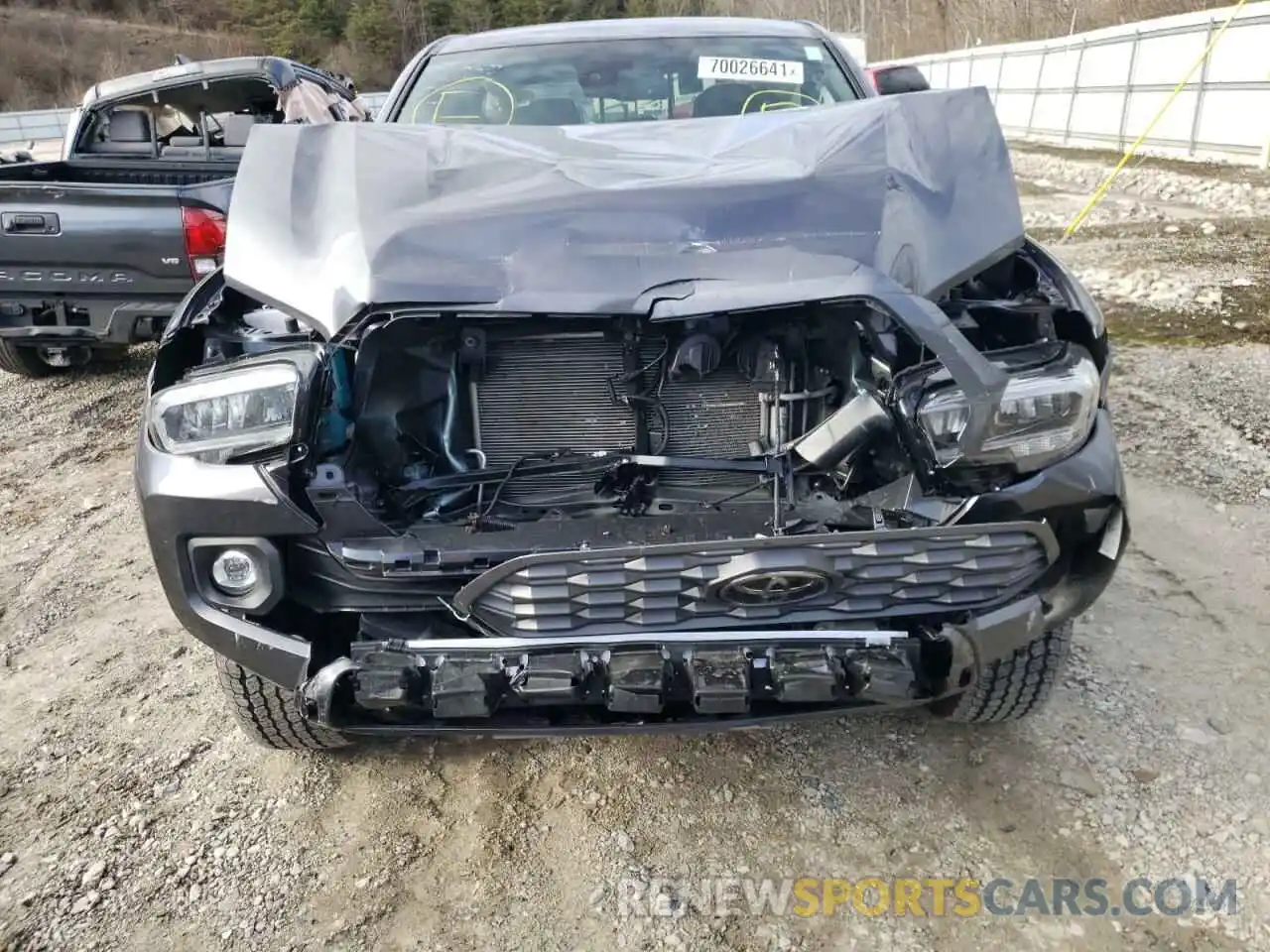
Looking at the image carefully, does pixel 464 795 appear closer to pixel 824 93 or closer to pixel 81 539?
pixel 81 539

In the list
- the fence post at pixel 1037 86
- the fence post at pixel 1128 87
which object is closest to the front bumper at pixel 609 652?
the fence post at pixel 1128 87

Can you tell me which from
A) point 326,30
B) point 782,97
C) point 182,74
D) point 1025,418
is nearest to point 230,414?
point 1025,418

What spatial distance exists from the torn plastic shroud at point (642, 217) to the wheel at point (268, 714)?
2.99 feet

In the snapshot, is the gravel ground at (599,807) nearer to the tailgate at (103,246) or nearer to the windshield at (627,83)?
the tailgate at (103,246)

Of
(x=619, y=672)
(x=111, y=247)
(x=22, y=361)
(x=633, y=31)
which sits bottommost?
(x=22, y=361)

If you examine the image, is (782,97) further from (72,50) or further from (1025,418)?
(72,50)

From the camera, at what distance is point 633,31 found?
386 cm

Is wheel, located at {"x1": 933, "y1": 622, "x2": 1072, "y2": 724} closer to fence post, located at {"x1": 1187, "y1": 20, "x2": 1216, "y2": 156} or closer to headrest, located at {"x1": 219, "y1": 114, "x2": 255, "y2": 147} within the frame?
headrest, located at {"x1": 219, "y1": 114, "x2": 255, "y2": 147}

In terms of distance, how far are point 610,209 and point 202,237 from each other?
137 inches

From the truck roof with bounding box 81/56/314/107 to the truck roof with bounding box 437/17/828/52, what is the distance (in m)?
2.11

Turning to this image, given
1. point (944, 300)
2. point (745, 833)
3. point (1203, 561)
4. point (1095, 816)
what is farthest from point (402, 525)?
point (1203, 561)

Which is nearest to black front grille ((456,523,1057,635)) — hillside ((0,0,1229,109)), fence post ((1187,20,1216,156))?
fence post ((1187,20,1216,156))

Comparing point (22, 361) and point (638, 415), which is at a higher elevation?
point (638, 415)

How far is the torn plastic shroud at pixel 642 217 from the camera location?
2074 mm
